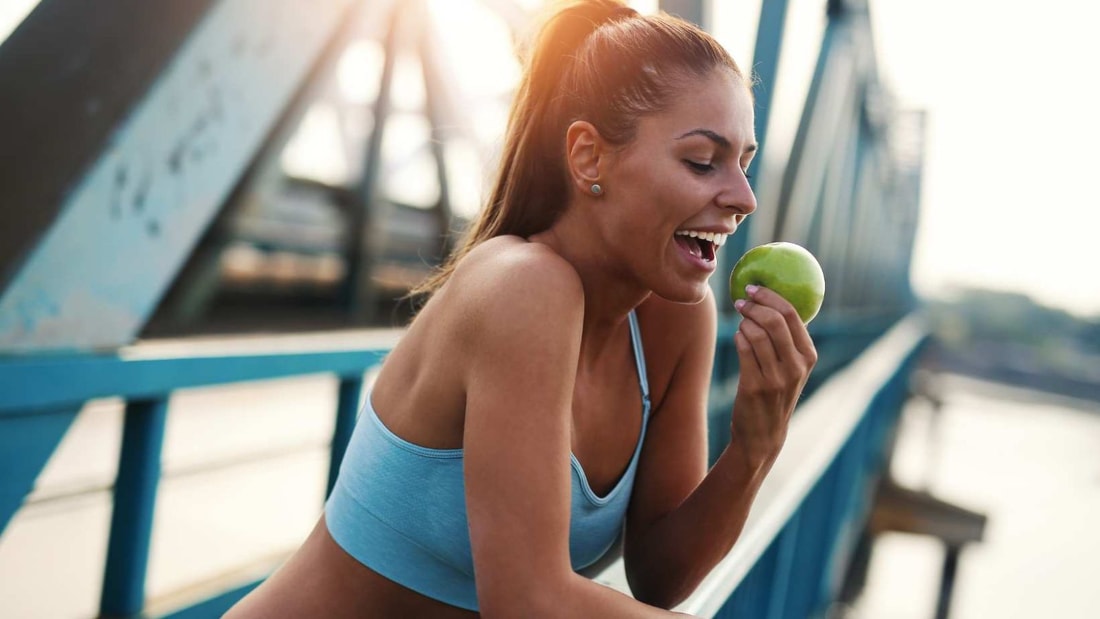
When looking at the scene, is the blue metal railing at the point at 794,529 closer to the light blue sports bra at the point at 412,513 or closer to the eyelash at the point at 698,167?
the light blue sports bra at the point at 412,513

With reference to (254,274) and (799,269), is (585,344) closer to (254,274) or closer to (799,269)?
(799,269)

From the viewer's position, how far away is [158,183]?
128cm

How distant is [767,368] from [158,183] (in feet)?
2.98

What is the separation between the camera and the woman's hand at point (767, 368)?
129 centimetres

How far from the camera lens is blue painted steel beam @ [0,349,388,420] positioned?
1.17 metres

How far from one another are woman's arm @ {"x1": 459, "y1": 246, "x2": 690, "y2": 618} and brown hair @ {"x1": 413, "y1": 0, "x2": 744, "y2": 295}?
28 cm

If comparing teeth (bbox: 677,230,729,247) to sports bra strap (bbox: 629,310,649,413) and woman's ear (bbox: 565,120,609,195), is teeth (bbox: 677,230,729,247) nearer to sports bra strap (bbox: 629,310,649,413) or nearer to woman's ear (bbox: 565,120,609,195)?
woman's ear (bbox: 565,120,609,195)

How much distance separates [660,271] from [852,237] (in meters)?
13.4

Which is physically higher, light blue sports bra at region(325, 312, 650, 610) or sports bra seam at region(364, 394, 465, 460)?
sports bra seam at region(364, 394, 465, 460)

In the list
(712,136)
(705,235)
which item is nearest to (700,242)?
(705,235)

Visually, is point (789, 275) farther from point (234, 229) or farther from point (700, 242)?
point (234, 229)

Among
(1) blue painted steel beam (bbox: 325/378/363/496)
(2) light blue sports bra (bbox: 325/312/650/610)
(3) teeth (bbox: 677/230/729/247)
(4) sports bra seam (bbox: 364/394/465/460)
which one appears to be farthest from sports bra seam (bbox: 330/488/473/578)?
(1) blue painted steel beam (bbox: 325/378/363/496)

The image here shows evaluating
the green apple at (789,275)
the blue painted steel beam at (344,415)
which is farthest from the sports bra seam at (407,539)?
the blue painted steel beam at (344,415)

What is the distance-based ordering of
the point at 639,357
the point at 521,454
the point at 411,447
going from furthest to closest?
the point at 639,357
the point at 411,447
the point at 521,454
